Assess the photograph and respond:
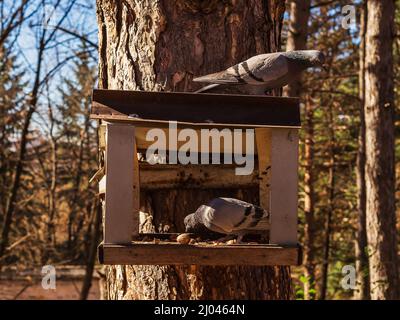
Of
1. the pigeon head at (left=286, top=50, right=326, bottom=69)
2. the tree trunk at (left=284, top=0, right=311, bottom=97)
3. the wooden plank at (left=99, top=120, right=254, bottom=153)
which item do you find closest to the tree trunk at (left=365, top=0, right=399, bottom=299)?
the tree trunk at (left=284, top=0, right=311, bottom=97)

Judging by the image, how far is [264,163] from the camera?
3021mm

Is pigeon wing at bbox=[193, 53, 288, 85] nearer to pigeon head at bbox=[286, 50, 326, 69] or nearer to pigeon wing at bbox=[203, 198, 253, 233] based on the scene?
pigeon head at bbox=[286, 50, 326, 69]

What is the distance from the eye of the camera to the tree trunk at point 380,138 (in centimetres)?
885

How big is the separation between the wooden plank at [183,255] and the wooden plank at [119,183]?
0.06 metres

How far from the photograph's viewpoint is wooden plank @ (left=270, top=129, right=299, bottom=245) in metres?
2.55

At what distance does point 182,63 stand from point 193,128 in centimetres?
51

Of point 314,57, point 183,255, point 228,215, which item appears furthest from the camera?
point 314,57

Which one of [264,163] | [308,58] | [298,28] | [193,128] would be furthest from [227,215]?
[298,28]

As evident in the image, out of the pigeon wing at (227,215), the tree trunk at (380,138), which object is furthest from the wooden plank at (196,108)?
the tree trunk at (380,138)

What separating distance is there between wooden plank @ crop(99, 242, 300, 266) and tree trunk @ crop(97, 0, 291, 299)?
1.81ft

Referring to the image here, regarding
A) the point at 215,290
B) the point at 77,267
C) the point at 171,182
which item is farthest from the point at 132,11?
the point at 77,267

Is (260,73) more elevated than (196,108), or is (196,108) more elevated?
(260,73)

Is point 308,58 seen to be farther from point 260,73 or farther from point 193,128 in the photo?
point 193,128

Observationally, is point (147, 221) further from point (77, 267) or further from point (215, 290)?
point (77, 267)
